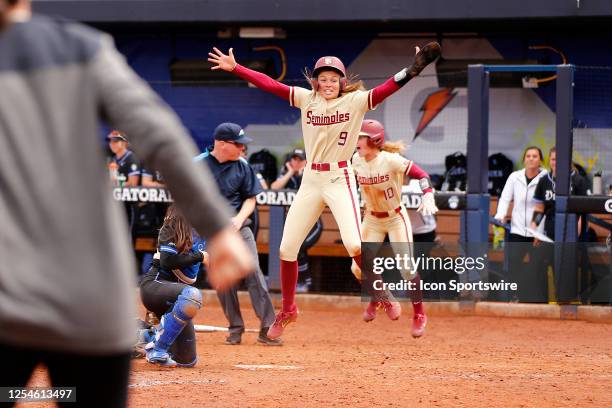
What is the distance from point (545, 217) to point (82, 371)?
9.91m

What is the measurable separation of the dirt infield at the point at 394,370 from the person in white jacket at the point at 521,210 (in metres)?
0.75

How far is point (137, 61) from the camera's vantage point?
1588 centimetres

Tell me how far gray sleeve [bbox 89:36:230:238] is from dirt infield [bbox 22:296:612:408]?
12.4 feet

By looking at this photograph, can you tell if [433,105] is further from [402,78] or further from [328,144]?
[402,78]

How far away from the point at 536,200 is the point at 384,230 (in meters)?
2.54

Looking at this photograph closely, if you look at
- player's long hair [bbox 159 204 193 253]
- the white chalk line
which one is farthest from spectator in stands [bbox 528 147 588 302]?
the white chalk line

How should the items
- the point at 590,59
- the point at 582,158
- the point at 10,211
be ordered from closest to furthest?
the point at 10,211 → the point at 582,158 → the point at 590,59

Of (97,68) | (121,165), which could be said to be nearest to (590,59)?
(121,165)

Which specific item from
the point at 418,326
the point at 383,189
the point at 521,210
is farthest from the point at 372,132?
the point at 521,210

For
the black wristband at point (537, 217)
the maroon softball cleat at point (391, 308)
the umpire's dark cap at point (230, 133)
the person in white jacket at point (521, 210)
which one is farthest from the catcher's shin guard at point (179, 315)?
the black wristband at point (537, 217)

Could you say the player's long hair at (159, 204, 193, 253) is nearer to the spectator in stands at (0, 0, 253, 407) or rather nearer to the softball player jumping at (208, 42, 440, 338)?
the softball player jumping at (208, 42, 440, 338)

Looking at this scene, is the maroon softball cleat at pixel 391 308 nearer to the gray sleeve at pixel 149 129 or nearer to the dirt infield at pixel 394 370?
the dirt infield at pixel 394 370

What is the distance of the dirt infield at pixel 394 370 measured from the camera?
21.1 feet

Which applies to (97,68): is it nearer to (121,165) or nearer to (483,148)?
(483,148)
